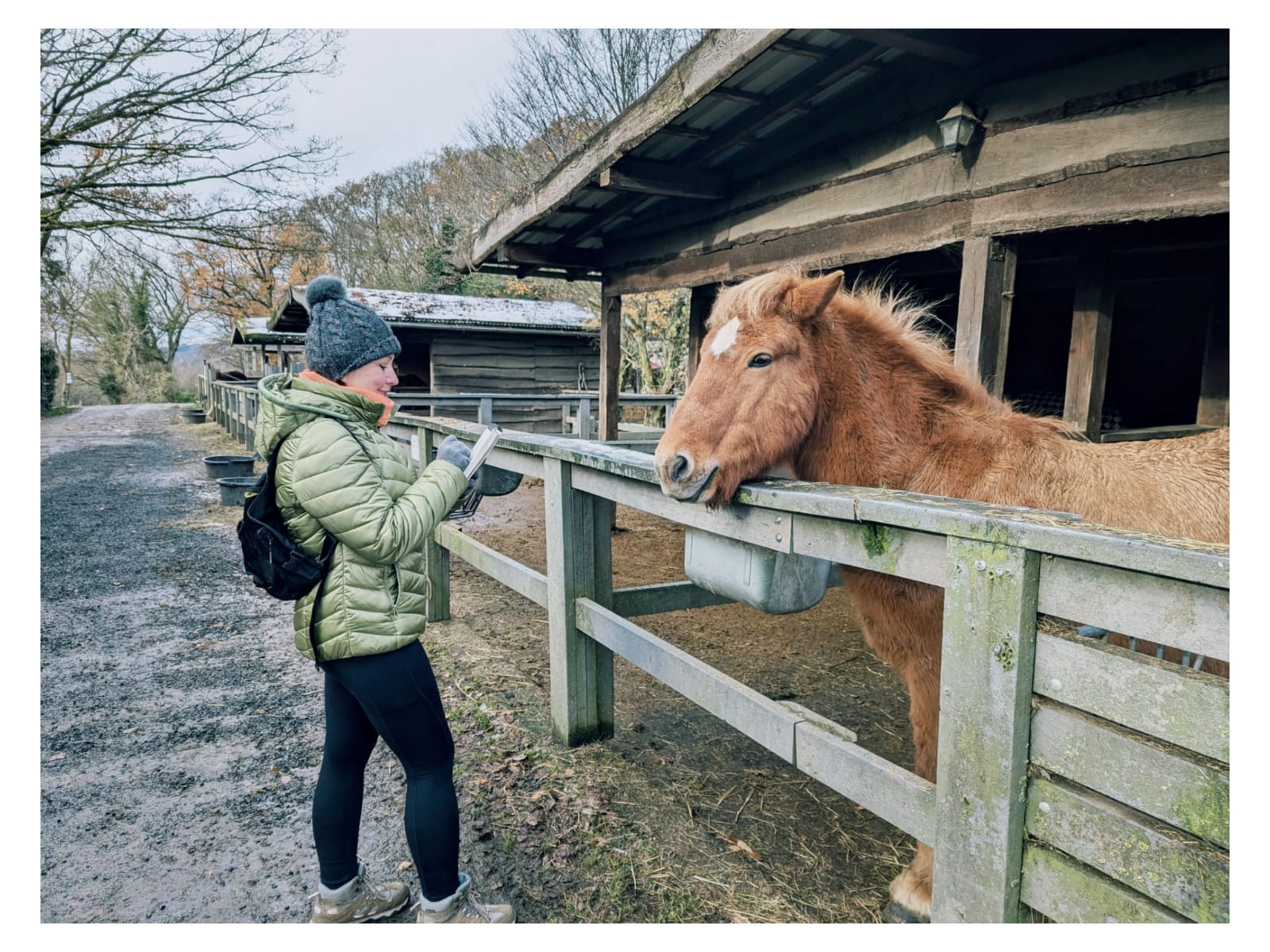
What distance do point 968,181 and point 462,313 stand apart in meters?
12.2

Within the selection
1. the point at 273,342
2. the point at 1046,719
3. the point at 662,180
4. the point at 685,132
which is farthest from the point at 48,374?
the point at 1046,719

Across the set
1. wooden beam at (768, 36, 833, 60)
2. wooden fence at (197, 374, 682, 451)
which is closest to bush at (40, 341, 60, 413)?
wooden fence at (197, 374, 682, 451)

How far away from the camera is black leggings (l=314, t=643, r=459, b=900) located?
182cm

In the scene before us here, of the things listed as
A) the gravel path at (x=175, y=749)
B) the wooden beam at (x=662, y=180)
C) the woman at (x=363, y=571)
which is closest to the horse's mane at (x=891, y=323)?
the woman at (x=363, y=571)

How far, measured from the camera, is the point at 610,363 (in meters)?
7.50

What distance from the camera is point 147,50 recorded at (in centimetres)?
1068

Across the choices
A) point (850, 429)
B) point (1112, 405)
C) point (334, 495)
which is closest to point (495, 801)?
point (334, 495)

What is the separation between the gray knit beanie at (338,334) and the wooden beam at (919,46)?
248 cm

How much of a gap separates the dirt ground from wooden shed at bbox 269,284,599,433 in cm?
929

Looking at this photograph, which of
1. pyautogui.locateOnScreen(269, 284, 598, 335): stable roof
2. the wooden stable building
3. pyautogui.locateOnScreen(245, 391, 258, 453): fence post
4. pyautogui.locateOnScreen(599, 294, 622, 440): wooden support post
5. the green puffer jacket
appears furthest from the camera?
pyautogui.locateOnScreen(245, 391, 258, 453): fence post

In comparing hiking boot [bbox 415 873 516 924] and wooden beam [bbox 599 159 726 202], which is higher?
wooden beam [bbox 599 159 726 202]

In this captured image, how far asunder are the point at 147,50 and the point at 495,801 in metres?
13.0

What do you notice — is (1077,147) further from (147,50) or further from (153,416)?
(153,416)

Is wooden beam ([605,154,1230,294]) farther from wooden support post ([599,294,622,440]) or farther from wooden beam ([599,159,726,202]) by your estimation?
wooden support post ([599,294,622,440])
